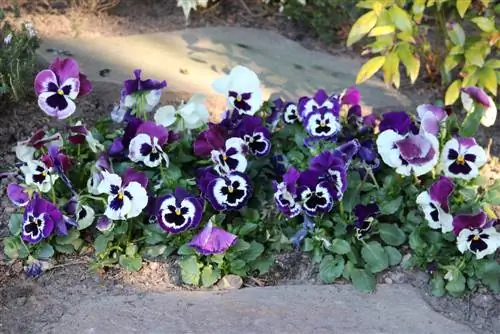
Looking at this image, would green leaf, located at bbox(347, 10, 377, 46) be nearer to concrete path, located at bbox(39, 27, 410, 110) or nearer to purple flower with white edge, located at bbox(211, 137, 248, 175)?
concrete path, located at bbox(39, 27, 410, 110)

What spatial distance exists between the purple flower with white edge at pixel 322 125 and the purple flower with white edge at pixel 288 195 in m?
0.36

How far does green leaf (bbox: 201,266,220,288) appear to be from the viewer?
2.81 metres

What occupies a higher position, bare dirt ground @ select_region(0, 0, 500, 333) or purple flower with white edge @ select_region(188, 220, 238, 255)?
purple flower with white edge @ select_region(188, 220, 238, 255)

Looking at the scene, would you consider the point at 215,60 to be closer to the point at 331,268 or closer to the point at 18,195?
the point at 18,195

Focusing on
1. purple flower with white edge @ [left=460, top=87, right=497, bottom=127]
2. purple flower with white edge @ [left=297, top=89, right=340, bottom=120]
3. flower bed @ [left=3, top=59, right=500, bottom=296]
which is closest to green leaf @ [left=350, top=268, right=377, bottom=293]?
flower bed @ [left=3, top=59, right=500, bottom=296]

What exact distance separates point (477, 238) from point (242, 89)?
3.79ft

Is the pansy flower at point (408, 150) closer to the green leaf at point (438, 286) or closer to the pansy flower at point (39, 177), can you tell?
the green leaf at point (438, 286)

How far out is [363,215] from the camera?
2918 mm

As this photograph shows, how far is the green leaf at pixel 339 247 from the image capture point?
9.43ft

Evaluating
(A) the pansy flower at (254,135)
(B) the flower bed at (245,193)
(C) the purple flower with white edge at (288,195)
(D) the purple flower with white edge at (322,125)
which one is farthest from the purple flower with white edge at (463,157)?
(A) the pansy flower at (254,135)

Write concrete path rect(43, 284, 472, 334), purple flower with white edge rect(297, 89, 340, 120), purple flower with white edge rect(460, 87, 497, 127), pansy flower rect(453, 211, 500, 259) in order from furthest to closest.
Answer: purple flower with white edge rect(297, 89, 340, 120) → purple flower with white edge rect(460, 87, 497, 127) → pansy flower rect(453, 211, 500, 259) → concrete path rect(43, 284, 472, 334)

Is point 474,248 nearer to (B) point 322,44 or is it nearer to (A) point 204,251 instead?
(A) point 204,251

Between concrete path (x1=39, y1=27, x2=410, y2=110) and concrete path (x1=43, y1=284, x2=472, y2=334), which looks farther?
concrete path (x1=39, y1=27, x2=410, y2=110)

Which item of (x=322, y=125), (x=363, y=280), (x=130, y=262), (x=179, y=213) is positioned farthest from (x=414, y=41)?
(x=130, y=262)
